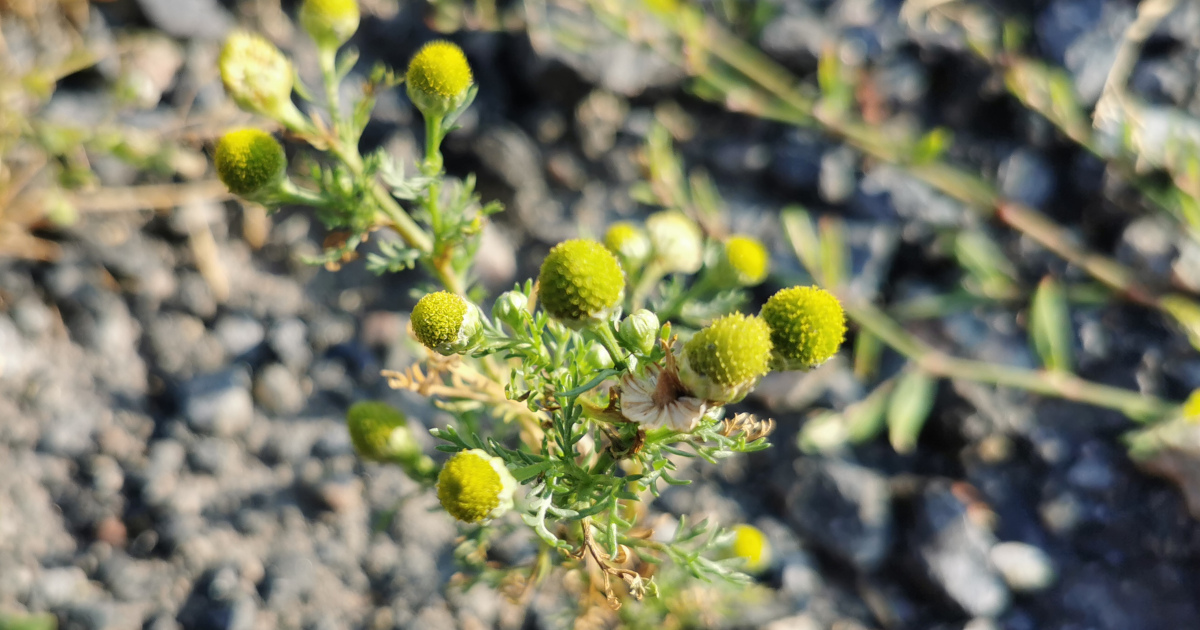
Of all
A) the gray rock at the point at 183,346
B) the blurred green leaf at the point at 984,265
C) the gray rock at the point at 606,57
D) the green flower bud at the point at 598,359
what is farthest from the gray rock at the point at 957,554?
the gray rock at the point at 183,346

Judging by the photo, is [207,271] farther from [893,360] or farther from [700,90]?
[893,360]

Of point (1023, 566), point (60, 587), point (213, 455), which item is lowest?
point (60, 587)

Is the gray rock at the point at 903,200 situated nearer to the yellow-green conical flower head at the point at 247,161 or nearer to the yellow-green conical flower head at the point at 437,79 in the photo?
the yellow-green conical flower head at the point at 437,79

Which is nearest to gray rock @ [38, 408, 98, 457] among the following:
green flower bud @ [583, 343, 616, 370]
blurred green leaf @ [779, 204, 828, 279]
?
green flower bud @ [583, 343, 616, 370]

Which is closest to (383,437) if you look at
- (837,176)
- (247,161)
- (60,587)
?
(247,161)

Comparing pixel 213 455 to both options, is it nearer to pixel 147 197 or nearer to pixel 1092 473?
pixel 147 197

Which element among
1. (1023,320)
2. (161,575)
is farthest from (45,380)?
(1023,320)

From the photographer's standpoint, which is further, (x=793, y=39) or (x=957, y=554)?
(x=793, y=39)
